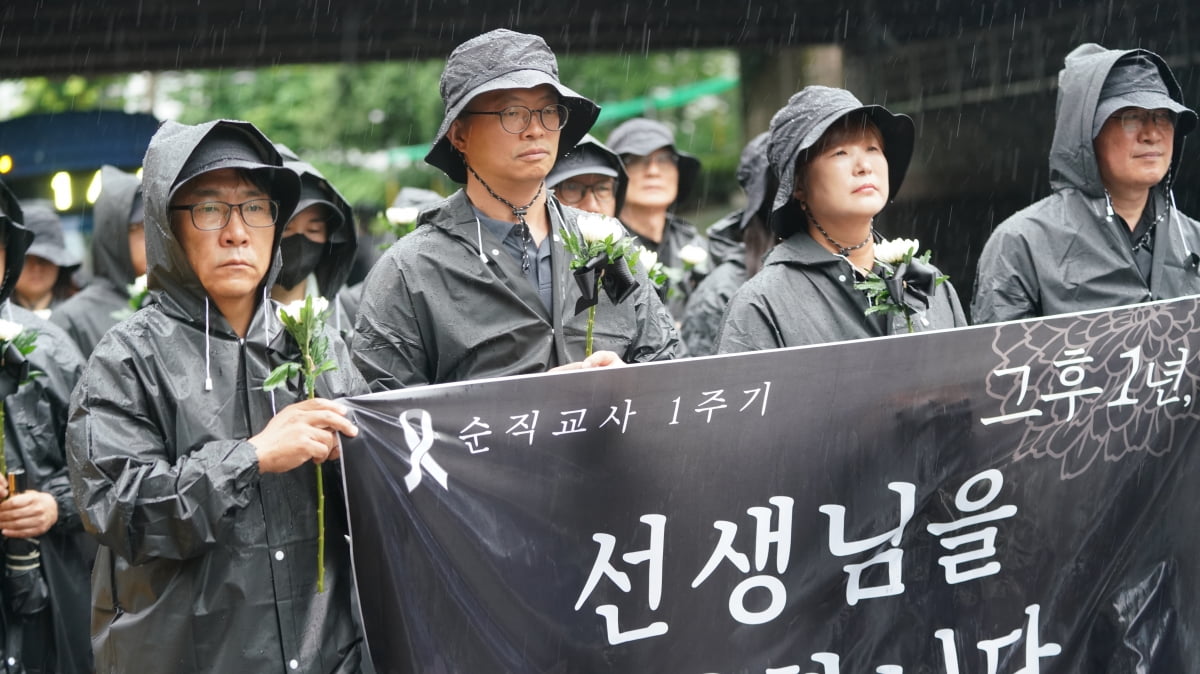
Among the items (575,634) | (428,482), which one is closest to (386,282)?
(428,482)

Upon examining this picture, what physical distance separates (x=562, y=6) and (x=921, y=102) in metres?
3.75

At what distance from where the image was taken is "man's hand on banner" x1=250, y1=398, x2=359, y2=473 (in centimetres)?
341

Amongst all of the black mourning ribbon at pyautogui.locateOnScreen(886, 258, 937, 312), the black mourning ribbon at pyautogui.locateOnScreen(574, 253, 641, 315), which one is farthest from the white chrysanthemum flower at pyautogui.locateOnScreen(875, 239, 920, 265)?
the black mourning ribbon at pyautogui.locateOnScreen(574, 253, 641, 315)

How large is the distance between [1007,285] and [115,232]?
15.1 feet

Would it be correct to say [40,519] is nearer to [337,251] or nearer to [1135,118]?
[337,251]

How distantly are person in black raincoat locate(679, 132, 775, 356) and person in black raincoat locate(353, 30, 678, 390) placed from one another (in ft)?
5.68

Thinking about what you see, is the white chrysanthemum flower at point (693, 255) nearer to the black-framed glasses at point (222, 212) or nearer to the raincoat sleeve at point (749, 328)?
the raincoat sleeve at point (749, 328)

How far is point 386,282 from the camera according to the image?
4.21m

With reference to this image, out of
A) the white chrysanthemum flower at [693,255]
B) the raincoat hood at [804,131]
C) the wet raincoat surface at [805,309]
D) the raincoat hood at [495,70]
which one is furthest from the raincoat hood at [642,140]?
the raincoat hood at [495,70]

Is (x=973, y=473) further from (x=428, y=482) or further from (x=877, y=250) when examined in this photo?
(x=428, y=482)

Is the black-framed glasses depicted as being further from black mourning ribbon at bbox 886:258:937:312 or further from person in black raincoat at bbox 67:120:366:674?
black mourning ribbon at bbox 886:258:937:312

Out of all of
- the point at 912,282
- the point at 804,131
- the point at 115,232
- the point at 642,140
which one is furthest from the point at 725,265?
the point at 115,232

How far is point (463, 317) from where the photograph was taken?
4156mm

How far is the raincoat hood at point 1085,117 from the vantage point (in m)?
5.40
